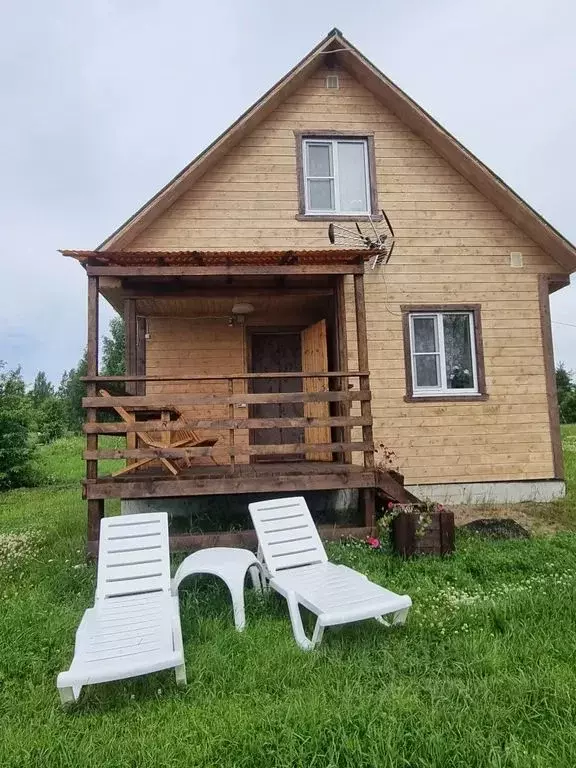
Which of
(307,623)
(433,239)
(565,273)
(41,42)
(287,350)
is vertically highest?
(41,42)

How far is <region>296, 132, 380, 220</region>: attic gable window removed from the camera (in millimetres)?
8984

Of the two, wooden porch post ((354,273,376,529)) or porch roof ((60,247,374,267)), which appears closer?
porch roof ((60,247,374,267))

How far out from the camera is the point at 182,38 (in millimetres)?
15695

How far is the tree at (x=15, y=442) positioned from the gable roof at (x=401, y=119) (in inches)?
326

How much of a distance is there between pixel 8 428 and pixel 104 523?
10961mm

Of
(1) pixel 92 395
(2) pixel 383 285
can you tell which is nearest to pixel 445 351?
(2) pixel 383 285

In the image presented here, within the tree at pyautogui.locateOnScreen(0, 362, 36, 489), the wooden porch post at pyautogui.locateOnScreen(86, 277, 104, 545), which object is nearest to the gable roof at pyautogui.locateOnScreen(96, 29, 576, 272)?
the wooden porch post at pyautogui.locateOnScreen(86, 277, 104, 545)

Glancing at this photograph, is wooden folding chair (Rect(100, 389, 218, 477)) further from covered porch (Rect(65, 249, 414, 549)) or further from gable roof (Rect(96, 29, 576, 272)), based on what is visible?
gable roof (Rect(96, 29, 576, 272))

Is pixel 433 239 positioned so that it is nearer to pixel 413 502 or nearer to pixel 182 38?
pixel 413 502

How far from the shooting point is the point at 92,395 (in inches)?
252

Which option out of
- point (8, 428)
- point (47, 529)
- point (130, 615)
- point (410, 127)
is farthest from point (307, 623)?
point (8, 428)

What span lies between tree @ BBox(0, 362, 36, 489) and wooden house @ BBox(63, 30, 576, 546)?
722cm

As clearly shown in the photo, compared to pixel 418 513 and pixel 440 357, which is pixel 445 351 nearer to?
pixel 440 357

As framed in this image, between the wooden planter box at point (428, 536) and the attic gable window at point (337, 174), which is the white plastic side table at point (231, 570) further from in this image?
the attic gable window at point (337, 174)
